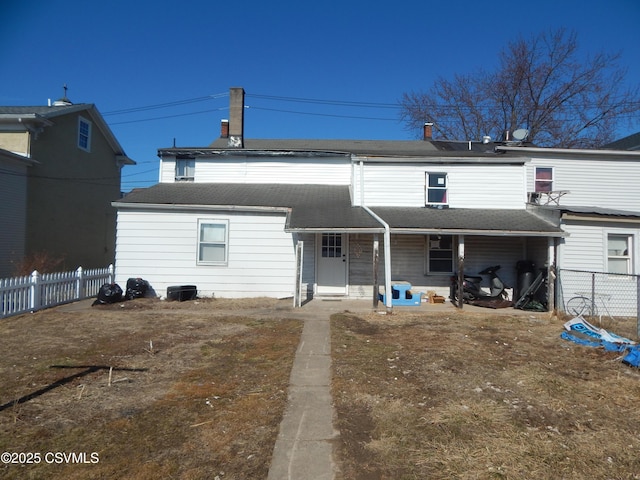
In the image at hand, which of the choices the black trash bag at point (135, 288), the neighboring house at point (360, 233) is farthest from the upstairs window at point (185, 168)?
the black trash bag at point (135, 288)

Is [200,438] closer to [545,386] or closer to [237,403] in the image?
[237,403]

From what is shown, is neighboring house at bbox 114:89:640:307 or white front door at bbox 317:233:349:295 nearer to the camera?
neighboring house at bbox 114:89:640:307

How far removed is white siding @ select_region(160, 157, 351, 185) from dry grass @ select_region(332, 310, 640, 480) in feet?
30.5


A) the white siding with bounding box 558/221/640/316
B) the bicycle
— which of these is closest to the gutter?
the white siding with bounding box 558/221/640/316

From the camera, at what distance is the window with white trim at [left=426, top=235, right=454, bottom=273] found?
501 inches

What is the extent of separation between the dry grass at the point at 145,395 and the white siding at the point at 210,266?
355cm

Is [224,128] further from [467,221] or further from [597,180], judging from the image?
[597,180]

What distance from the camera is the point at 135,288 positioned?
1149cm

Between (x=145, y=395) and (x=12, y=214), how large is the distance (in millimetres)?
13553

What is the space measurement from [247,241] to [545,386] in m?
9.13

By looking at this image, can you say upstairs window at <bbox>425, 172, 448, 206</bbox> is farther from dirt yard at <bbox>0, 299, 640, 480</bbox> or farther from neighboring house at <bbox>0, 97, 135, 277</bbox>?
neighboring house at <bbox>0, 97, 135, 277</bbox>

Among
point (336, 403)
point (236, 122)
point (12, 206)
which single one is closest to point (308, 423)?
point (336, 403)

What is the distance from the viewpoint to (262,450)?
3385mm

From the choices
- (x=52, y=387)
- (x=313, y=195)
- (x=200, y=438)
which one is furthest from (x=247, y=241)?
(x=200, y=438)
